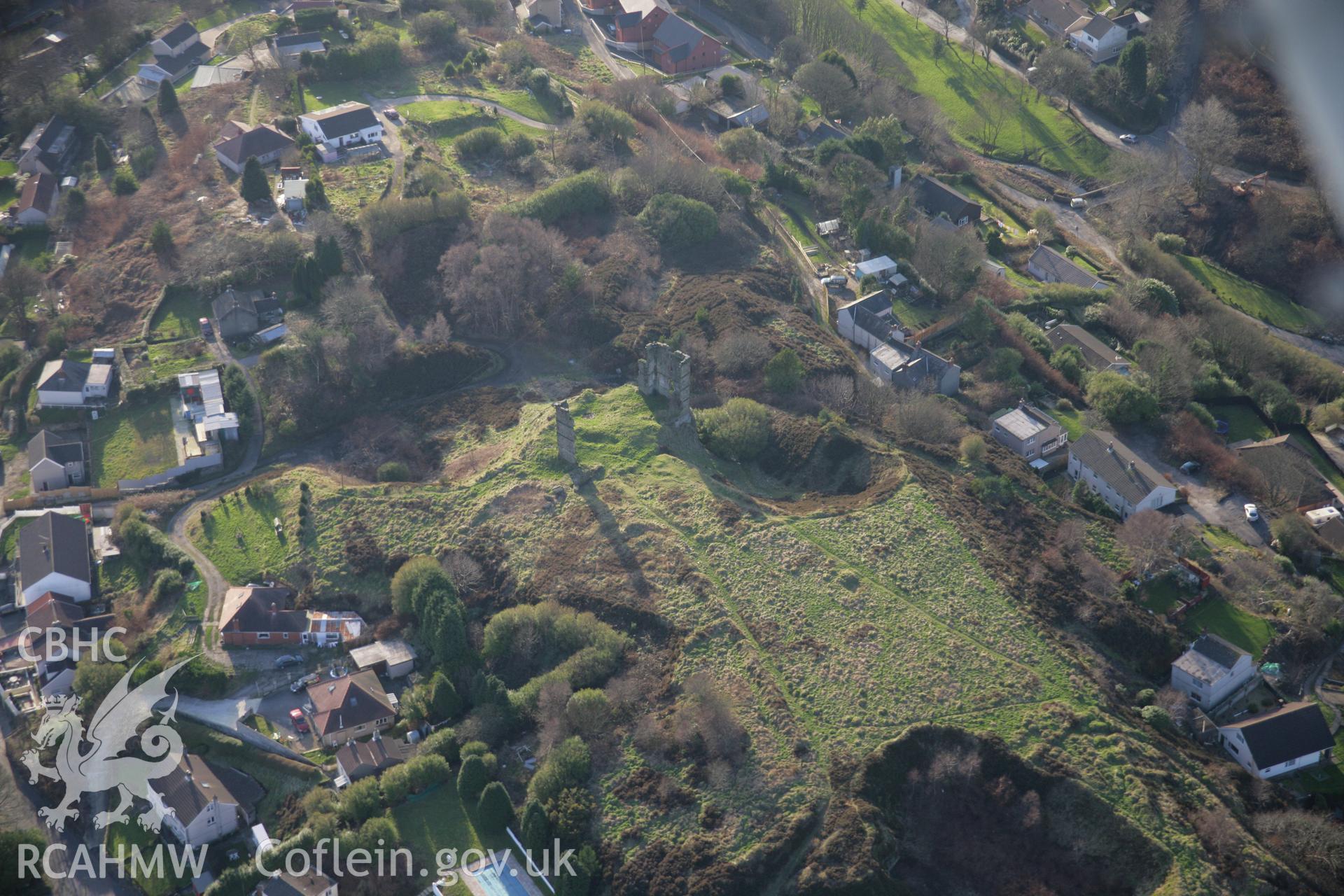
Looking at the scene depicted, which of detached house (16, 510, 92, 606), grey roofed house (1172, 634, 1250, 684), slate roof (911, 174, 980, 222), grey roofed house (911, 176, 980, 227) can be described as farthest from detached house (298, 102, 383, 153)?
grey roofed house (1172, 634, 1250, 684)

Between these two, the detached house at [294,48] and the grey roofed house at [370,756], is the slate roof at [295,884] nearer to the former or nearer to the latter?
the grey roofed house at [370,756]

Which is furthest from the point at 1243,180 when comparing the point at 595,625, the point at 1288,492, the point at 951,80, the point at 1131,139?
the point at 595,625

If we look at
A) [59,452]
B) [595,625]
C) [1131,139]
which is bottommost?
[59,452]

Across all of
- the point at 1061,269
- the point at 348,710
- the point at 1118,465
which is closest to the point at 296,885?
the point at 348,710


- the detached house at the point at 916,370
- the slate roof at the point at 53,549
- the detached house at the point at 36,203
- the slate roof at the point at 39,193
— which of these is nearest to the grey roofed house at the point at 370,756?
the slate roof at the point at 53,549

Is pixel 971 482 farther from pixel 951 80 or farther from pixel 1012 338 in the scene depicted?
pixel 951 80

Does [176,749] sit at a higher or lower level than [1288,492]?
lower
